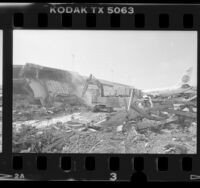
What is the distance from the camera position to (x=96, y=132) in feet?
13.9

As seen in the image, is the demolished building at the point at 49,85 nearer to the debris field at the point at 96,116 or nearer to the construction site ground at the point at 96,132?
the debris field at the point at 96,116

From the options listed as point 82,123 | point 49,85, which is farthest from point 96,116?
point 49,85

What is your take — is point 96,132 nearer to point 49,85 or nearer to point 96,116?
point 96,116

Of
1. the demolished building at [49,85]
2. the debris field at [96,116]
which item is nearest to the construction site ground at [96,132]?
the debris field at [96,116]

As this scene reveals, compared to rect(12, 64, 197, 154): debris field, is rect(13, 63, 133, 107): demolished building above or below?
above

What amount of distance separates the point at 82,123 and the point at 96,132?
0.15 meters

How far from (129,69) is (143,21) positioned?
45 cm

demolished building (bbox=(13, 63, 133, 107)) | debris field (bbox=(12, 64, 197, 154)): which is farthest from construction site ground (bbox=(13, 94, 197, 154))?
demolished building (bbox=(13, 63, 133, 107))

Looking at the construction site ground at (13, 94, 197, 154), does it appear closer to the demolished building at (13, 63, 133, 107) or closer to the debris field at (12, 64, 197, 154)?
the debris field at (12, 64, 197, 154)

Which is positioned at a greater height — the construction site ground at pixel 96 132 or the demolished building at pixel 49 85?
the demolished building at pixel 49 85

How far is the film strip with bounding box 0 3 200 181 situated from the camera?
421 cm

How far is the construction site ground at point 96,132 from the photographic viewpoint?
4.23 metres

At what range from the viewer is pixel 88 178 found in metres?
4.23
